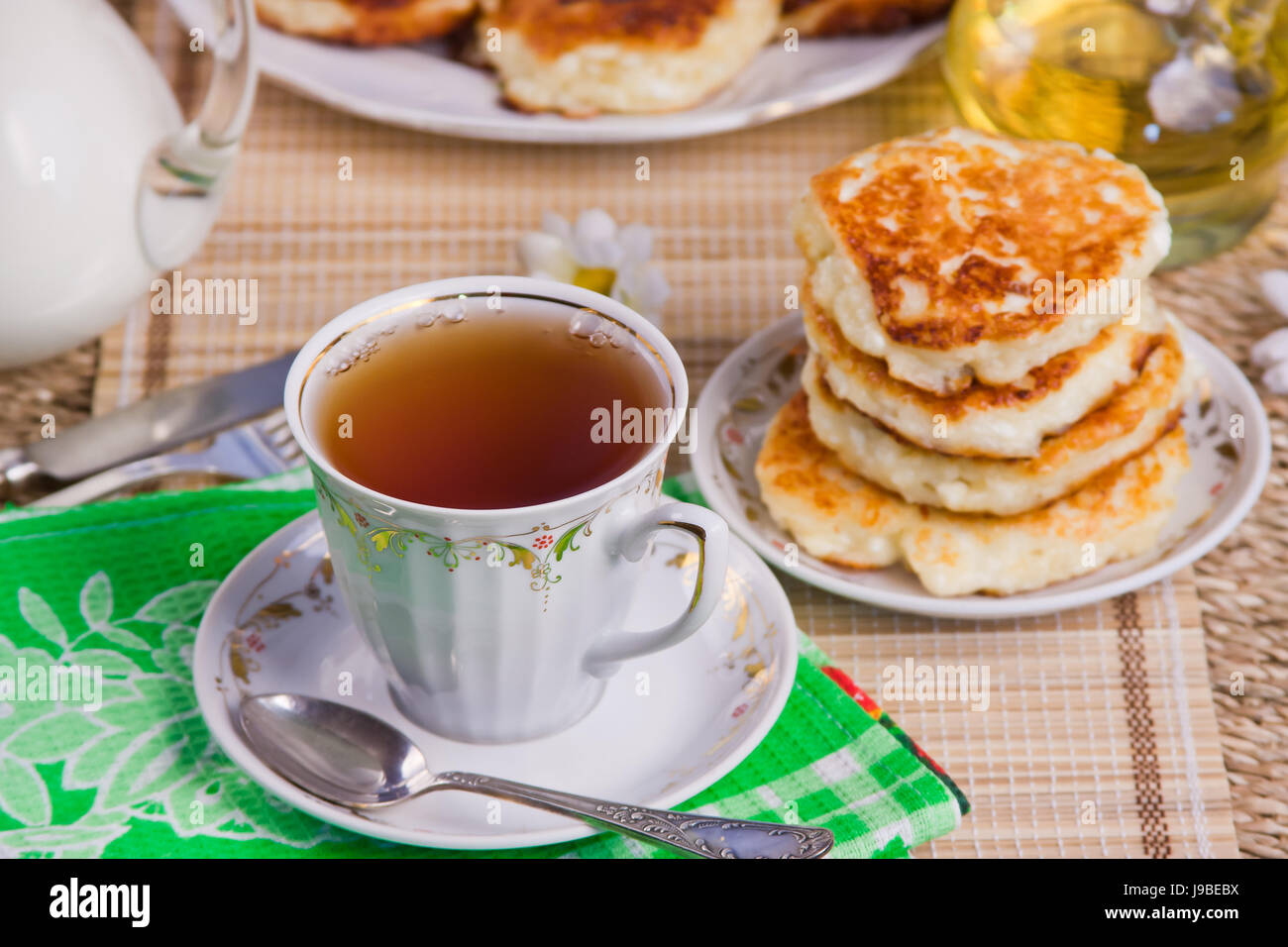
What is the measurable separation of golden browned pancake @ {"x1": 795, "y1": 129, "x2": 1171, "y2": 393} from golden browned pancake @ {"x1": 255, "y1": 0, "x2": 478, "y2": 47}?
2.46 ft

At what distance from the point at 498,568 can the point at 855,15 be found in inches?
47.3

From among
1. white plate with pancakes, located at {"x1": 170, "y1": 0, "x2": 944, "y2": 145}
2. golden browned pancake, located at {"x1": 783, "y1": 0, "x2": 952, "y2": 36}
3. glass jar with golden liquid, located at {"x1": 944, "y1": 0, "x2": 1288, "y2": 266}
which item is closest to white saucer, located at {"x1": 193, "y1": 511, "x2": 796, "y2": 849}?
white plate with pancakes, located at {"x1": 170, "y1": 0, "x2": 944, "y2": 145}

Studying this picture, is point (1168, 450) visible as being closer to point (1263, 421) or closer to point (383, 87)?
point (1263, 421)

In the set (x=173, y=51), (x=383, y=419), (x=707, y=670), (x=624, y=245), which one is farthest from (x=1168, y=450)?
(x=173, y=51)

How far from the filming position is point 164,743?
3.09ft

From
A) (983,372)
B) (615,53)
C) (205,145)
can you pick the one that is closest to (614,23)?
(615,53)

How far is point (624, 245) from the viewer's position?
145 cm

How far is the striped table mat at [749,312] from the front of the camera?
1.01 metres

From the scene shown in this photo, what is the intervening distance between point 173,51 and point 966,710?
149 cm

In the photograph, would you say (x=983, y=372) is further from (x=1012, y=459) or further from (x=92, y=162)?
(x=92, y=162)

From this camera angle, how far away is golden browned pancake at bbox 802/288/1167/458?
1.06m

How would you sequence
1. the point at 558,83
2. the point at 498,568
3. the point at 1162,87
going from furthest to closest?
the point at 558,83
the point at 1162,87
the point at 498,568

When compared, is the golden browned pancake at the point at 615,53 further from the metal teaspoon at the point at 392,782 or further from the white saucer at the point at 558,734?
the metal teaspoon at the point at 392,782

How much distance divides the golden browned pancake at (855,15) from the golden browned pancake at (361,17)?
0.45 meters
